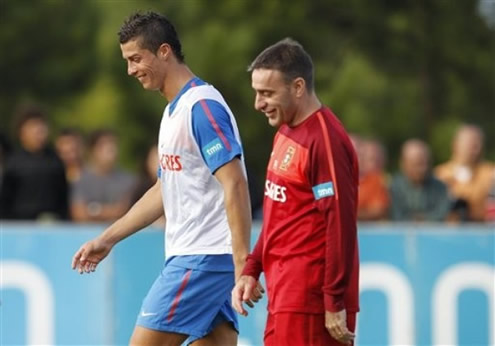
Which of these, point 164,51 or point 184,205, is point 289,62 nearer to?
point 164,51

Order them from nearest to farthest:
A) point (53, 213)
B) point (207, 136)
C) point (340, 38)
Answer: point (207, 136)
point (53, 213)
point (340, 38)

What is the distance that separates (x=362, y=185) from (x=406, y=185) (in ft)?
2.10

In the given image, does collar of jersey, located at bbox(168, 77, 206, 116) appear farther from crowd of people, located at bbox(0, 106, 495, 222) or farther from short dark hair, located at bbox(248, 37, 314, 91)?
crowd of people, located at bbox(0, 106, 495, 222)

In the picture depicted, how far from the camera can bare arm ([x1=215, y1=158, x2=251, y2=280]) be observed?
698 centimetres

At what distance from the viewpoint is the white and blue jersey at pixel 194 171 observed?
23.6 feet

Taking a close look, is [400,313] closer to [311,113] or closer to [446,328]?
[446,328]

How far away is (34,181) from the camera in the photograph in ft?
40.1

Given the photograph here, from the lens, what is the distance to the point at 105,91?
2617 cm

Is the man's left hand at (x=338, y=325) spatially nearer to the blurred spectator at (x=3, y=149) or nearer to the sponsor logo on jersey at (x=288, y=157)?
the sponsor logo on jersey at (x=288, y=157)

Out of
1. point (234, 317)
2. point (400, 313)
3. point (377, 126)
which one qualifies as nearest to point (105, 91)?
point (377, 126)

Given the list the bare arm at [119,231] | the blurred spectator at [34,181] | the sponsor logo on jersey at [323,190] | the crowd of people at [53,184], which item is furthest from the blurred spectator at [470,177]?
the sponsor logo on jersey at [323,190]

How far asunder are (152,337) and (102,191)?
573cm

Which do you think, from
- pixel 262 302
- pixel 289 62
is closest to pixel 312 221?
pixel 289 62

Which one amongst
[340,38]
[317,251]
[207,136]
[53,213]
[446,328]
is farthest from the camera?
[340,38]
